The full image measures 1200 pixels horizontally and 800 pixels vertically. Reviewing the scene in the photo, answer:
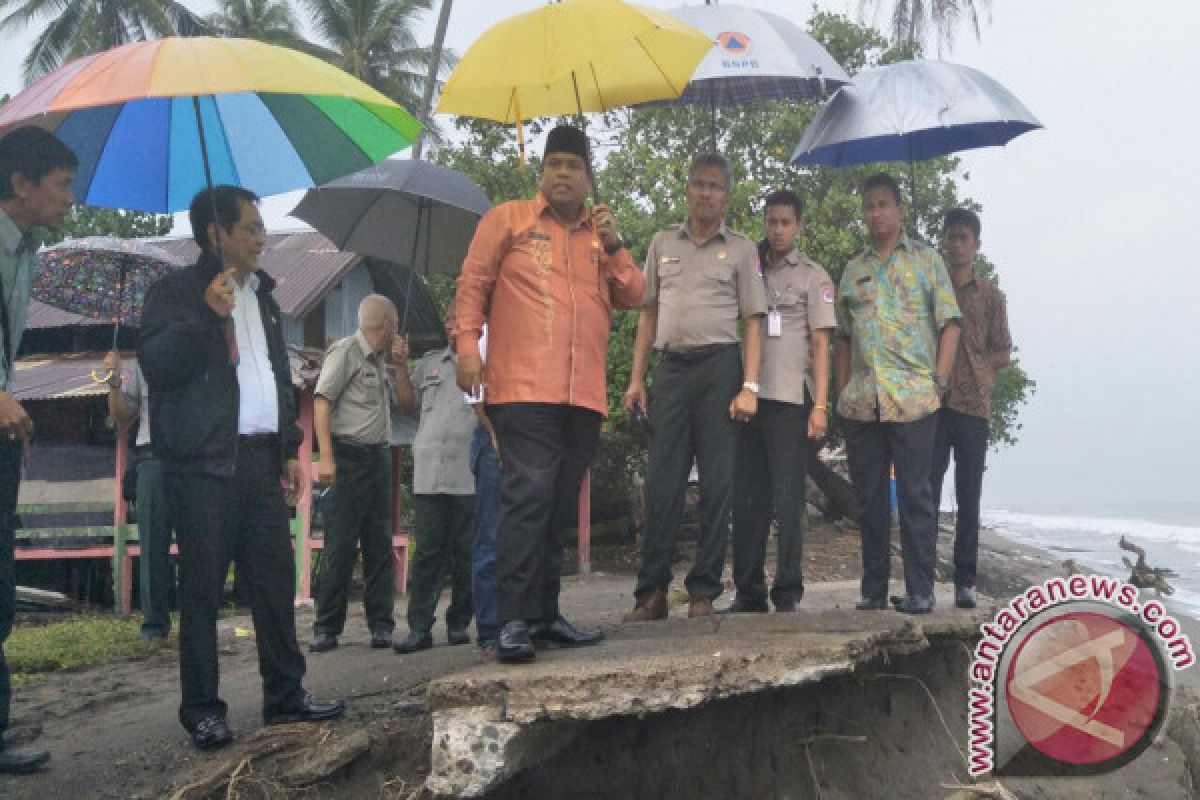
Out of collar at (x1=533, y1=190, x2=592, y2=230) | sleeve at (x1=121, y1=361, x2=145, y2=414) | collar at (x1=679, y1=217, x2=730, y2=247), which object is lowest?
sleeve at (x1=121, y1=361, x2=145, y2=414)

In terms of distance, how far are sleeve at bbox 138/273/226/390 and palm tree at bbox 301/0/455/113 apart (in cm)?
2363

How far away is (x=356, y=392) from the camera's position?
210 inches

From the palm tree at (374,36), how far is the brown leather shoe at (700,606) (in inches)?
924

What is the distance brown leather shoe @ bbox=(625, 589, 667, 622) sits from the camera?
4.76m

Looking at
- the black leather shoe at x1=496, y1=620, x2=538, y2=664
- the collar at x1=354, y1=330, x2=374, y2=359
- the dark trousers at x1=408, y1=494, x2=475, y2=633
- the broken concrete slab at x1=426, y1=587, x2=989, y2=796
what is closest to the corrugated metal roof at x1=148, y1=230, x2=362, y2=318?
the collar at x1=354, y1=330, x2=374, y2=359

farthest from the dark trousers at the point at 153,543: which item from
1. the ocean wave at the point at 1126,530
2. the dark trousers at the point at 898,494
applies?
the ocean wave at the point at 1126,530

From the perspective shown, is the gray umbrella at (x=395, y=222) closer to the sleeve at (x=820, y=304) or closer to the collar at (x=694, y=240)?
the collar at (x=694, y=240)

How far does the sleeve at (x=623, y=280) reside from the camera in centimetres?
385

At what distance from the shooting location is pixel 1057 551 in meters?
26.0

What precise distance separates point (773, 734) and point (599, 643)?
2.72 ft

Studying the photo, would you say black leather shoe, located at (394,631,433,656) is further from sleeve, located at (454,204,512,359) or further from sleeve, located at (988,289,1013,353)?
sleeve, located at (988,289,1013,353)

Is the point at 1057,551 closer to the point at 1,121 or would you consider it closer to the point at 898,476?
the point at 898,476

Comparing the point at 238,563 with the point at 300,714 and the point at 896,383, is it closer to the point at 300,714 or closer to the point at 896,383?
the point at 300,714

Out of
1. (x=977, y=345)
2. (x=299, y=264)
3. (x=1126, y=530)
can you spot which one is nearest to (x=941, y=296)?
(x=977, y=345)
